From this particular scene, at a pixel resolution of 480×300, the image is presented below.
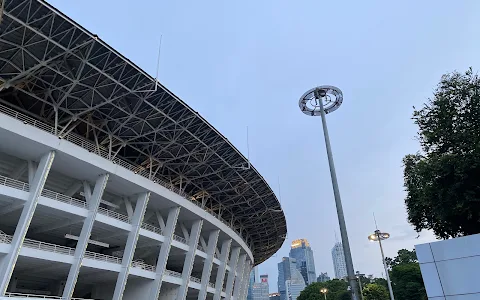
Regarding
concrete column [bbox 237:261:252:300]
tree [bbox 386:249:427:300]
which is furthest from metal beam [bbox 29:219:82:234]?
tree [bbox 386:249:427:300]

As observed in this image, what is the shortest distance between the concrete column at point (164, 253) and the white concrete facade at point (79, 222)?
92 millimetres

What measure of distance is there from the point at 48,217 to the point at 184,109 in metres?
13.5

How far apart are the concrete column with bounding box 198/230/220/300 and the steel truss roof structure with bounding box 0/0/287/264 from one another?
4691mm

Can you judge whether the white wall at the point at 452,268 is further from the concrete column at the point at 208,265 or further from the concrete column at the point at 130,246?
the concrete column at the point at 208,265

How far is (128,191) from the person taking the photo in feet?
102

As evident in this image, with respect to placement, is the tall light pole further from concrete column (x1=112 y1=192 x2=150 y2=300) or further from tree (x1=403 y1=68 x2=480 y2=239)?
concrete column (x1=112 y1=192 x2=150 y2=300)

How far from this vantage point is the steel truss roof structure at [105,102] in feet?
68.4

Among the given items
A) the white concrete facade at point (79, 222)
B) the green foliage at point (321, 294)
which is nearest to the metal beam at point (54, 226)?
the white concrete facade at point (79, 222)

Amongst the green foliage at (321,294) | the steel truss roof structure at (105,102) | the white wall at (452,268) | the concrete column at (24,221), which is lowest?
the white wall at (452,268)

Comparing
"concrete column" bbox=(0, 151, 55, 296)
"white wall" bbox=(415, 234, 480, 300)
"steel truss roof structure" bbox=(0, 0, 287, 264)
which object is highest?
"steel truss roof structure" bbox=(0, 0, 287, 264)

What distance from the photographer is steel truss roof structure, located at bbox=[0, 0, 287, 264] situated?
68.4ft

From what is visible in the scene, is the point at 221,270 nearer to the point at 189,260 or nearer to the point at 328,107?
the point at 189,260

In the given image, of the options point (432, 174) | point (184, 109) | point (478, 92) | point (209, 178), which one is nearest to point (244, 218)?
point (209, 178)

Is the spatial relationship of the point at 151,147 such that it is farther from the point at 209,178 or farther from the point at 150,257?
the point at 150,257
